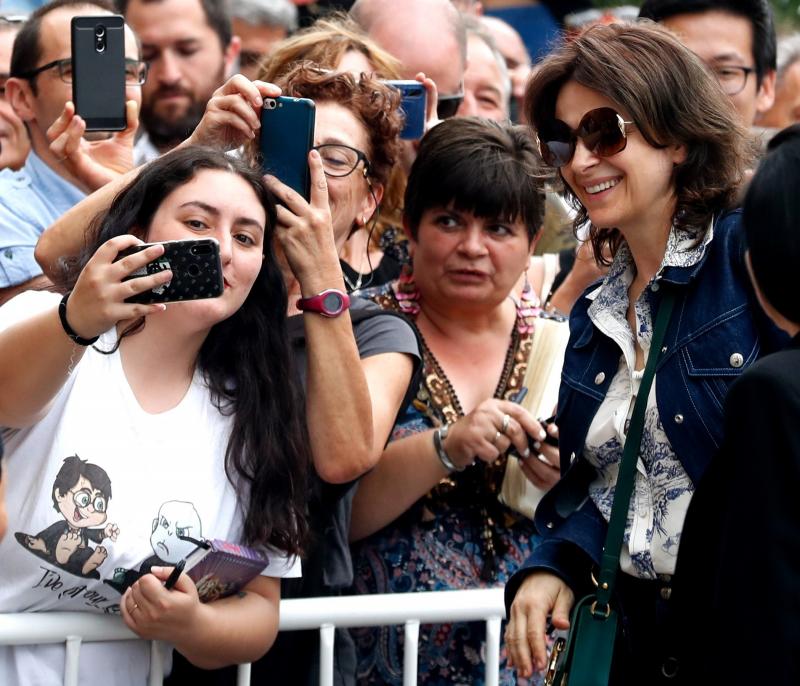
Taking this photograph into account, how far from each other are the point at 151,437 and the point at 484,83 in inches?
106

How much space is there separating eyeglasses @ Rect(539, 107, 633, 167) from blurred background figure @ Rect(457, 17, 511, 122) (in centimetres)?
201

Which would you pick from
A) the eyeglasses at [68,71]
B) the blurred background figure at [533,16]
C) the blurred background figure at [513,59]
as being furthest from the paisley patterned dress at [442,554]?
the blurred background figure at [533,16]

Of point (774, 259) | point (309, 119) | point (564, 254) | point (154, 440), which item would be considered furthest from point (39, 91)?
point (774, 259)

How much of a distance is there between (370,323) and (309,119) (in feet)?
1.94

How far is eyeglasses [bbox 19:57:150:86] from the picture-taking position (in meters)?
3.91

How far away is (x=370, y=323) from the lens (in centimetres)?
350

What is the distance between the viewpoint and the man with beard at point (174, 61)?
5.23 m

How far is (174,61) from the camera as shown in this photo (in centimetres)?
527

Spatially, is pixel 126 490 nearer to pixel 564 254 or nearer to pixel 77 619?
pixel 77 619

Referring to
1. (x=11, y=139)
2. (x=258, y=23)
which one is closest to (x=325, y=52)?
(x=11, y=139)

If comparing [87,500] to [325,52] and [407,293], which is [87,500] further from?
[325,52]

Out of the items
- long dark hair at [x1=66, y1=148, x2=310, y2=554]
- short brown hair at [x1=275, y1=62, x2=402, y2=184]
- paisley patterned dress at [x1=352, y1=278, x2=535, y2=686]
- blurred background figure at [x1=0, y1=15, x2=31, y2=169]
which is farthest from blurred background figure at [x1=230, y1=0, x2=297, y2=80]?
long dark hair at [x1=66, y1=148, x2=310, y2=554]

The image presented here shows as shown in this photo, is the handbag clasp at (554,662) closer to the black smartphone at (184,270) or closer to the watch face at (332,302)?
the watch face at (332,302)

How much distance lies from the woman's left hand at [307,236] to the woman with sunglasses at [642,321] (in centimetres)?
56
